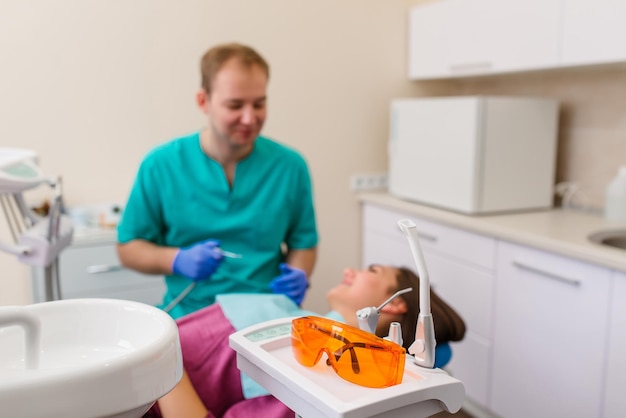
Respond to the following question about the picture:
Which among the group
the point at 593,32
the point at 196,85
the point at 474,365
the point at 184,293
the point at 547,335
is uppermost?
the point at 593,32

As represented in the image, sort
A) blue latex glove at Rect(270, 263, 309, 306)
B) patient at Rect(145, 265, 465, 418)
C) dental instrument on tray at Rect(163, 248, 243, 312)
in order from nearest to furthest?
patient at Rect(145, 265, 465, 418) < blue latex glove at Rect(270, 263, 309, 306) < dental instrument on tray at Rect(163, 248, 243, 312)

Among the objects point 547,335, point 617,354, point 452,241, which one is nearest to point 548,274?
point 547,335

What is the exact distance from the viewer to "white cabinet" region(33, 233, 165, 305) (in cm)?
230

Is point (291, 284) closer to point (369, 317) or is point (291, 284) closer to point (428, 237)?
point (369, 317)

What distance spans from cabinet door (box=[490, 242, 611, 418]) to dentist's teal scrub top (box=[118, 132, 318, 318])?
964 millimetres

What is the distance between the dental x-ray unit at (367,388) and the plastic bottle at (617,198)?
1.83 metres

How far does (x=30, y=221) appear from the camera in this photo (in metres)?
1.60

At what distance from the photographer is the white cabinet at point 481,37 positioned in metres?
2.40

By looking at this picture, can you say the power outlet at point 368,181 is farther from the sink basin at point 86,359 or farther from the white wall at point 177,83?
the sink basin at point 86,359

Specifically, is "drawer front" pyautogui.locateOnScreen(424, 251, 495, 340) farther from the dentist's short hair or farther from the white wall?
the dentist's short hair

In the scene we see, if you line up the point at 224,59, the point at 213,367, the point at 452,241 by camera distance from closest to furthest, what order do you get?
the point at 213,367 < the point at 224,59 < the point at 452,241

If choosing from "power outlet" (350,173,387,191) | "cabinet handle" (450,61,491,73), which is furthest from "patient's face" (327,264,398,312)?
A: "power outlet" (350,173,387,191)

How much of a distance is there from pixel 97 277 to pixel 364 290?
49.2 inches

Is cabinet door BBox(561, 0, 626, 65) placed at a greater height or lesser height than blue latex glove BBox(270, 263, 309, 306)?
greater
